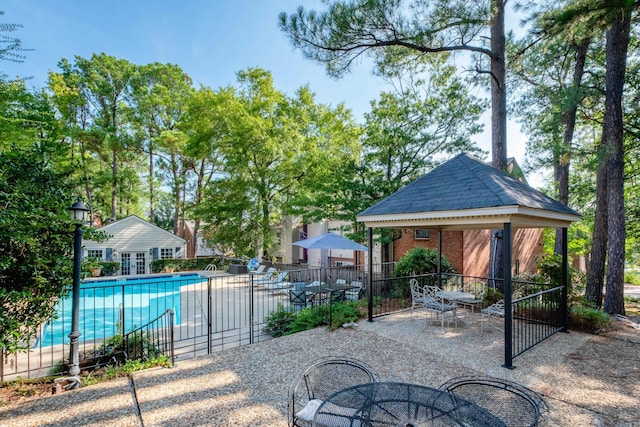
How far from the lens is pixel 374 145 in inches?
491

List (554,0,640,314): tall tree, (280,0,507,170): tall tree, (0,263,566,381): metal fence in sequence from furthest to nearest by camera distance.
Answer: (554,0,640,314): tall tree < (280,0,507,170): tall tree < (0,263,566,381): metal fence

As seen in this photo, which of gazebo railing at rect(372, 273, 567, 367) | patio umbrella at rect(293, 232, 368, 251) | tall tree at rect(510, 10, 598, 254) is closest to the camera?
gazebo railing at rect(372, 273, 567, 367)

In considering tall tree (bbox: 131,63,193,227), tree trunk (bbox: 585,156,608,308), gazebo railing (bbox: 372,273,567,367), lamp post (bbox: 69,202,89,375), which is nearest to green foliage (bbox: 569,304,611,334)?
gazebo railing (bbox: 372,273,567,367)

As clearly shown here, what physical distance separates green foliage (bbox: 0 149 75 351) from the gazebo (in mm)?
5908

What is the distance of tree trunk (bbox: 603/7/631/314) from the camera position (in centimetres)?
849

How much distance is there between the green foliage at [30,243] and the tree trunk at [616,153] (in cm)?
1257

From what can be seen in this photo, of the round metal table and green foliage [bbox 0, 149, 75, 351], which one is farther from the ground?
green foliage [bbox 0, 149, 75, 351]

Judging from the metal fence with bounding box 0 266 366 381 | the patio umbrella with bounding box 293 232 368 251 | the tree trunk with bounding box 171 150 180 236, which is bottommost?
the metal fence with bounding box 0 266 366 381

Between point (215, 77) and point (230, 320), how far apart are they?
1874cm

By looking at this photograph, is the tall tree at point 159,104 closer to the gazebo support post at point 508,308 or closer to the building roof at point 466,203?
the building roof at point 466,203

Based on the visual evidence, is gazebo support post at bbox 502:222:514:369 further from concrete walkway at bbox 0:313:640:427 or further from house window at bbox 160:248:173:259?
house window at bbox 160:248:173:259

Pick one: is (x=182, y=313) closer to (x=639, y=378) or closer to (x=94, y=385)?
(x=94, y=385)

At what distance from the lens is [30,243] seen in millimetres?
3523

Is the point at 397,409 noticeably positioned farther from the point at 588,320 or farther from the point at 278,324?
the point at 588,320
